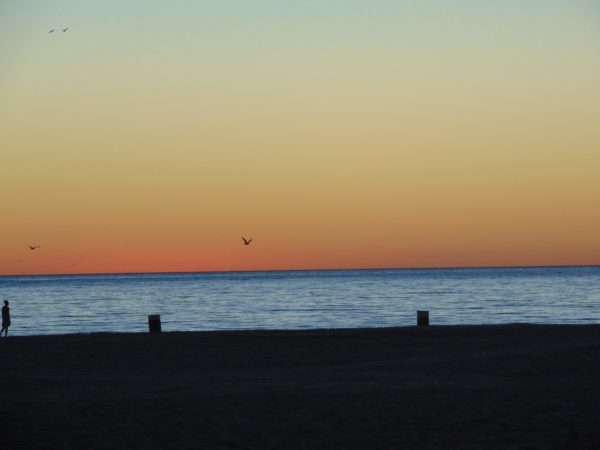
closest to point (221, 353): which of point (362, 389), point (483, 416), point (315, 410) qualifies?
point (362, 389)

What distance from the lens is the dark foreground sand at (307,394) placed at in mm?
12648

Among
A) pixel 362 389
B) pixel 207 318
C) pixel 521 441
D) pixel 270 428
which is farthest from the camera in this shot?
pixel 207 318

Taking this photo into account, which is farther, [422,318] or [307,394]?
[422,318]

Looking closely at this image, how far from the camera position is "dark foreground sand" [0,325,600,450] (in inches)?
498

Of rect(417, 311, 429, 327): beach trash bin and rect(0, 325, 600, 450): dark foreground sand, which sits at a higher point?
rect(417, 311, 429, 327): beach trash bin

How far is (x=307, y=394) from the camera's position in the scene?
55.4 feet

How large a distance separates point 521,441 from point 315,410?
12.5 feet

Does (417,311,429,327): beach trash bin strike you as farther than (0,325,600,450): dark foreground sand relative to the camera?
Yes

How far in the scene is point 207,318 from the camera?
202 feet

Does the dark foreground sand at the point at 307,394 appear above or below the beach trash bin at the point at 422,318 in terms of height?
below

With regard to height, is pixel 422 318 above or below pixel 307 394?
above

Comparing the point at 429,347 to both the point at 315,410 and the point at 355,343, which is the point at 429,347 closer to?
the point at 355,343

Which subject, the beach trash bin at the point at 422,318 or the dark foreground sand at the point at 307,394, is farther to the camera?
the beach trash bin at the point at 422,318

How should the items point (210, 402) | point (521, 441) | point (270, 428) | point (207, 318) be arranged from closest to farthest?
point (521, 441)
point (270, 428)
point (210, 402)
point (207, 318)
